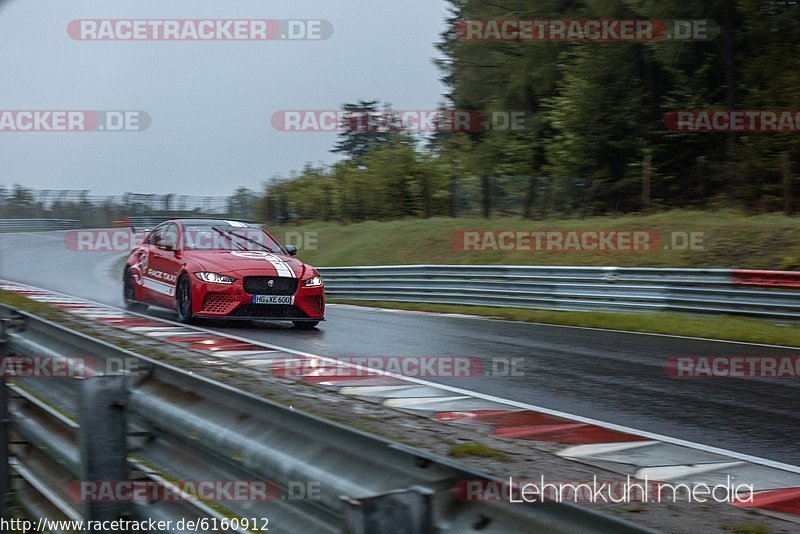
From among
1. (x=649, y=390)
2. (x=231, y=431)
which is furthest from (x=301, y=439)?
(x=649, y=390)

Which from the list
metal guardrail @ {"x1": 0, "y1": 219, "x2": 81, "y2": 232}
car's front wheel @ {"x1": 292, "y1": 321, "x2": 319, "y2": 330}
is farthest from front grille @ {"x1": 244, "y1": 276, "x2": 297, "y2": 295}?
metal guardrail @ {"x1": 0, "y1": 219, "x2": 81, "y2": 232}

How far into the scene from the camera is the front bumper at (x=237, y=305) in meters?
12.2

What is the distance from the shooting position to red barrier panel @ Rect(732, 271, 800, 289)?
1283 cm

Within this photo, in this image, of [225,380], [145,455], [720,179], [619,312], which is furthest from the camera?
[720,179]

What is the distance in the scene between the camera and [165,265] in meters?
13.3

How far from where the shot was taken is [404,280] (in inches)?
756

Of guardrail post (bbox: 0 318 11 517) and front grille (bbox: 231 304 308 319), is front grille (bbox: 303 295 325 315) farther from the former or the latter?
guardrail post (bbox: 0 318 11 517)

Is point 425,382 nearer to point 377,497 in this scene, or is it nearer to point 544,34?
point 377,497

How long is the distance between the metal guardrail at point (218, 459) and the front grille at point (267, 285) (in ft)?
25.6

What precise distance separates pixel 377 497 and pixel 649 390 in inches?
263
